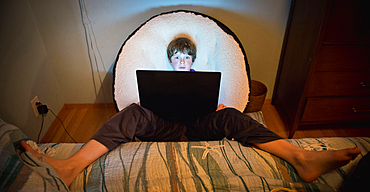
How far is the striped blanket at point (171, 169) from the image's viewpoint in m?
0.68

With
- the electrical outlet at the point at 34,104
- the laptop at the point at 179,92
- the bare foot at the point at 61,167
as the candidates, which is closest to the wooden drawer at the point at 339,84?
the laptop at the point at 179,92

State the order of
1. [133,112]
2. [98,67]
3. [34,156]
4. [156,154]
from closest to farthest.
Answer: [34,156]
[156,154]
[133,112]
[98,67]

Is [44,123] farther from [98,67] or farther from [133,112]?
[133,112]

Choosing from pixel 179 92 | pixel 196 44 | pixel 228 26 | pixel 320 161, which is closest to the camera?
pixel 320 161

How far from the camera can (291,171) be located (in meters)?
0.80

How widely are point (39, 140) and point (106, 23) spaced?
911mm

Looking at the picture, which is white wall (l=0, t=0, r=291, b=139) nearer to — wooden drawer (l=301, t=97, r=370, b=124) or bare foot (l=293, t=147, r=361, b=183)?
wooden drawer (l=301, t=97, r=370, b=124)

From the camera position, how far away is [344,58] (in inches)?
44.3

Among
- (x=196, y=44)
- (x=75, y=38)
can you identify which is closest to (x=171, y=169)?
(x=196, y=44)

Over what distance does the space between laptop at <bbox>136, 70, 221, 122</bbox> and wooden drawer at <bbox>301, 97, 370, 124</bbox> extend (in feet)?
2.28

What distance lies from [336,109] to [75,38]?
183 centimetres

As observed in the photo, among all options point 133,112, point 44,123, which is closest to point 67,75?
point 44,123

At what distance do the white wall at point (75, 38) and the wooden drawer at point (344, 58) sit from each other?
0.43 m

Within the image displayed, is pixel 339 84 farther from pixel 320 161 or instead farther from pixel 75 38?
pixel 75 38
